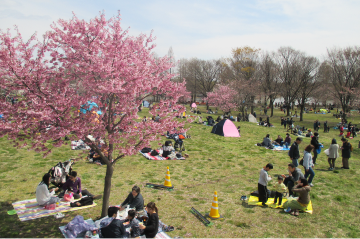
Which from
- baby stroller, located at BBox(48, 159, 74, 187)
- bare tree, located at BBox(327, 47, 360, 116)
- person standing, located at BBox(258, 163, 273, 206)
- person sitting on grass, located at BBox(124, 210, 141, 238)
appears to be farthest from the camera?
bare tree, located at BBox(327, 47, 360, 116)

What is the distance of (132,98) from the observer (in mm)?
7324

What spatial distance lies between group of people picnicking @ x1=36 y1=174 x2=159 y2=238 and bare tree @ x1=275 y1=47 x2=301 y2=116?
150 ft

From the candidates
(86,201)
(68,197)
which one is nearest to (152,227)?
(86,201)

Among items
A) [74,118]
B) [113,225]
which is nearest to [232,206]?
[113,225]

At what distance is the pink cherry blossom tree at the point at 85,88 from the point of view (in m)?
6.38

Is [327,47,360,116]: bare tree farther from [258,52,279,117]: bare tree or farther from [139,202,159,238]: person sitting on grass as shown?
[139,202,159,238]: person sitting on grass

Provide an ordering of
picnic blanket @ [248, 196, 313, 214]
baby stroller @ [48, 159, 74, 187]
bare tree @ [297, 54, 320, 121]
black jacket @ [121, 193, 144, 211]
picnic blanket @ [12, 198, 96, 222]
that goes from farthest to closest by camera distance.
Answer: bare tree @ [297, 54, 320, 121], baby stroller @ [48, 159, 74, 187], picnic blanket @ [248, 196, 313, 214], black jacket @ [121, 193, 144, 211], picnic blanket @ [12, 198, 96, 222]

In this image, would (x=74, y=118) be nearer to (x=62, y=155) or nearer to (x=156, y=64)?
(x=156, y=64)

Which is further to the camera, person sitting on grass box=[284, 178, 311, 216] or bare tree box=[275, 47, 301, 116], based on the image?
bare tree box=[275, 47, 301, 116]

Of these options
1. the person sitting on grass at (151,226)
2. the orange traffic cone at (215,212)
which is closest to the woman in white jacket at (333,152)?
the orange traffic cone at (215,212)

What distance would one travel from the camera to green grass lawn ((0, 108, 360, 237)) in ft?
25.2

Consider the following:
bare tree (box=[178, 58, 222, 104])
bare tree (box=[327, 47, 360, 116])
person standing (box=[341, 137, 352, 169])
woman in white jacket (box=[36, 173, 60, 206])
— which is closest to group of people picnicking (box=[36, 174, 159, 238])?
woman in white jacket (box=[36, 173, 60, 206])

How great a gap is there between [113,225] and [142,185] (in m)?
4.92

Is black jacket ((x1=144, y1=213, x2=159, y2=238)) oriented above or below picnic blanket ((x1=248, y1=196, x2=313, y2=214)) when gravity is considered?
above
